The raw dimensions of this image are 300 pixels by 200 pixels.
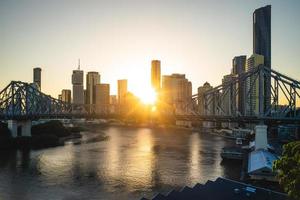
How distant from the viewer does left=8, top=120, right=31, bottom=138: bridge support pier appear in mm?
87000

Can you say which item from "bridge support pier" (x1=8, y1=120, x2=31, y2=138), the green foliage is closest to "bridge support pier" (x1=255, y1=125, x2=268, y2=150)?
the green foliage

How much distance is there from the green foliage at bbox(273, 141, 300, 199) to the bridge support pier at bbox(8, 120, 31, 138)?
76205mm

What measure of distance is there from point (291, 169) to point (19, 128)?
81875 mm

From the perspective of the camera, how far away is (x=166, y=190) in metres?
38.0

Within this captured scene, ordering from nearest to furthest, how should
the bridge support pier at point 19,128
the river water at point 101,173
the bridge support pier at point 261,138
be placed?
the river water at point 101,173 < the bridge support pier at point 261,138 < the bridge support pier at point 19,128

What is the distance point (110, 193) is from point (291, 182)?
21334 millimetres

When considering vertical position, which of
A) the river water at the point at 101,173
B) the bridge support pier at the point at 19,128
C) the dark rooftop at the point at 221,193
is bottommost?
the river water at the point at 101,173

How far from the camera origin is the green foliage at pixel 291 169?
2012 centimetres

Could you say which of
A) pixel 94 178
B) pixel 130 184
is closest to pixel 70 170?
pixel 94 178

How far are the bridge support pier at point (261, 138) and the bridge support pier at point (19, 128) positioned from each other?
5755 cm

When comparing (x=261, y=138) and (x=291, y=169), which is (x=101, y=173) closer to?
(x=261, y=138)

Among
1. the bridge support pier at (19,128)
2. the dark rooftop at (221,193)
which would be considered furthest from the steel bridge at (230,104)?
the dark rooftop at (221,193)

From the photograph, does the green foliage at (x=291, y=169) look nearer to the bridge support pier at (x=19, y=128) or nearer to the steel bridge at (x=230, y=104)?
the steel bridge at (x=230, y=104)

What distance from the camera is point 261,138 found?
205 feet
